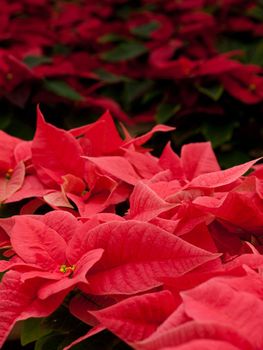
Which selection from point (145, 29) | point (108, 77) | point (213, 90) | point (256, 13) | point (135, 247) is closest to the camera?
point (135, 247)

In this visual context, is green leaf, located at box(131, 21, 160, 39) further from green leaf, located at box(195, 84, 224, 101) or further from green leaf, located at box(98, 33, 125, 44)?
green leaf, located at box(195, 84, 224, 101)

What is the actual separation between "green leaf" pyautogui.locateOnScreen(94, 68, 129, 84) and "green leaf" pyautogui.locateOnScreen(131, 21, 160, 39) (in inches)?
6.2

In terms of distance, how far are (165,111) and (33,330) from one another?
87cm

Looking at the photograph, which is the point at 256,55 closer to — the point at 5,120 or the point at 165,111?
the point at 165,111

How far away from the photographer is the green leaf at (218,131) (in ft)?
4.26

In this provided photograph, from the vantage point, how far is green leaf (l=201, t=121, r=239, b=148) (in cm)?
130

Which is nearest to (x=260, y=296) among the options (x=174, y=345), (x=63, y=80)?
(x=174, y=345)

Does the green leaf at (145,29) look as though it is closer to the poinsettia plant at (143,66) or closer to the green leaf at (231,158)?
the poinsettia plant at (143,66)

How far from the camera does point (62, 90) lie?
1.35 m

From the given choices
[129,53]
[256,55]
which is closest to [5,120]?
[129,53]

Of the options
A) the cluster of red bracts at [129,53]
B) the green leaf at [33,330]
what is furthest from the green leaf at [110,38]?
the green leaf at [33,330]

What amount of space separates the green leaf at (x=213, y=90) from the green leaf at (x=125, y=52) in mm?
310

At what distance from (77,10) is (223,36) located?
1.49 ft

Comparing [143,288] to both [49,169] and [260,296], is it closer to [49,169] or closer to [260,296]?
[260,296]
